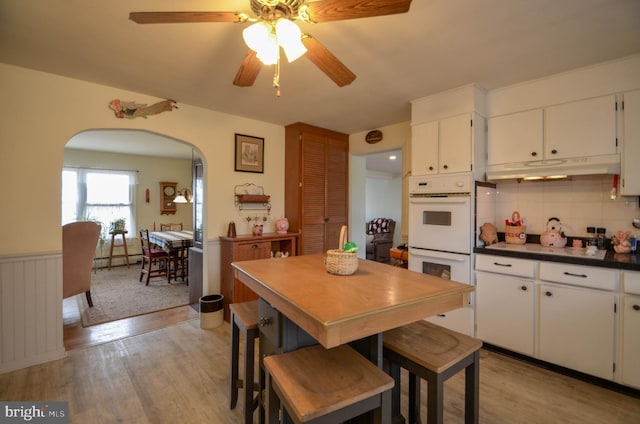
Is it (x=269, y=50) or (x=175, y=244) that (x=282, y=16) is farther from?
(x=175, y=244)

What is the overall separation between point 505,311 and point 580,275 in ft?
2.00

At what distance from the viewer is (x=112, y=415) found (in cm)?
177

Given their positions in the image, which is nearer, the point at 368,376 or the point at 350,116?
the point at 368,376

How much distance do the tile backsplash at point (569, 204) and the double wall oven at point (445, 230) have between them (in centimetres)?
61

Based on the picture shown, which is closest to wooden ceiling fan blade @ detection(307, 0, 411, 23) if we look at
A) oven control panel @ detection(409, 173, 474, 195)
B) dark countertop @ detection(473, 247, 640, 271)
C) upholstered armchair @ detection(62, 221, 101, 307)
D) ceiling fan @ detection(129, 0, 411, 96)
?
ceiling fan @ detection(129, 0, 411, 96)

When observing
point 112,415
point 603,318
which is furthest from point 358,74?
point 112,415

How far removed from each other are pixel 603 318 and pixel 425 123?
2106 mm

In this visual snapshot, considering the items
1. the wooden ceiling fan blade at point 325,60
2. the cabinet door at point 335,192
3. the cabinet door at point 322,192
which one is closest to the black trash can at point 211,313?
the cabinet door at point 322,192

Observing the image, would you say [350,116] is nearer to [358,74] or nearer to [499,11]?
[358,74]

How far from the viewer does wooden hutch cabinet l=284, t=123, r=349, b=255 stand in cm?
384

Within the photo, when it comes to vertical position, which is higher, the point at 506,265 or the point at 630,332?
the point at 506,265

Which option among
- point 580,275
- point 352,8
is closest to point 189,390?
point 352,8

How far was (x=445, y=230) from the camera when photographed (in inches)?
109

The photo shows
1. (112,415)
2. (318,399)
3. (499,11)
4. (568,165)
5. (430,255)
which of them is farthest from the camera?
(430,255)
